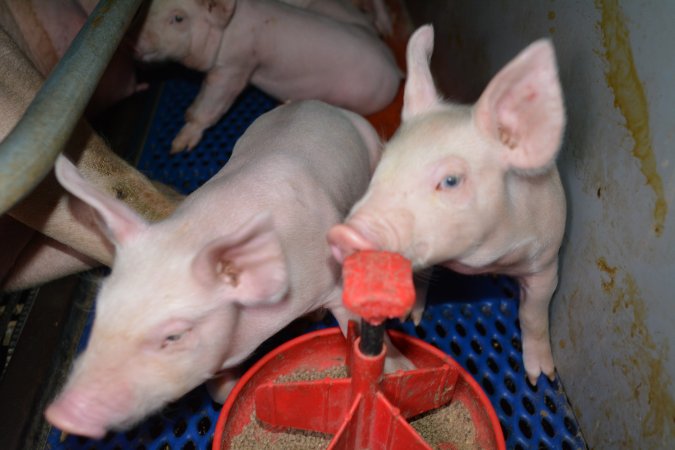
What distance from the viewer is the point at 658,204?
1526 millimetres

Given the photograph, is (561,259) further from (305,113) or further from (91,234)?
(91,234)

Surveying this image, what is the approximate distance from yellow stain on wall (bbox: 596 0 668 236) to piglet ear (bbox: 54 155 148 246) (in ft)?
4.26

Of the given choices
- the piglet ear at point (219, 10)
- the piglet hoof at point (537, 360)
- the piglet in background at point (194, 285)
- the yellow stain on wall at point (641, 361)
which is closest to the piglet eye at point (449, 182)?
the piglet in background at point (194, 285)

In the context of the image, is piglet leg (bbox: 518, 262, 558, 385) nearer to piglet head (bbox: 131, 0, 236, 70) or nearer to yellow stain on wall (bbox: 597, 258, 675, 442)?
yellow stain on wall (bbox: 597, 258, 675, 442)

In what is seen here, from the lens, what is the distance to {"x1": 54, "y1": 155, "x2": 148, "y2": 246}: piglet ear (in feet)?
4.20

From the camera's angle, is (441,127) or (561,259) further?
(561,259)

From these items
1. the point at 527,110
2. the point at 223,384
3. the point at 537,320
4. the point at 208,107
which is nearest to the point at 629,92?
the point at 527,110

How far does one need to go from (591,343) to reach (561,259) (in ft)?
1.04

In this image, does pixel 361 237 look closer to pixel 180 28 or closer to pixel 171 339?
pixel 171 339

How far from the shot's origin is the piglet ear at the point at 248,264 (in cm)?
125

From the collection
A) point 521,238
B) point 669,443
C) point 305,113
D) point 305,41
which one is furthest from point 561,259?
point 305,41

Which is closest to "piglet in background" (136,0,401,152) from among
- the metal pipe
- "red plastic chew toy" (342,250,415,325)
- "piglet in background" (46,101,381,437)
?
the metal pipe

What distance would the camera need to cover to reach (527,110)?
1.46 m

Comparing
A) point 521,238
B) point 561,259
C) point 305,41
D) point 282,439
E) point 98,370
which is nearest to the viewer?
point 98,370
